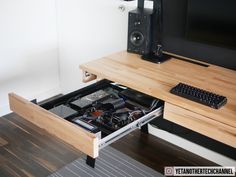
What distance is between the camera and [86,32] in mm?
2518

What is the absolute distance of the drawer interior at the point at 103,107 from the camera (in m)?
1.53

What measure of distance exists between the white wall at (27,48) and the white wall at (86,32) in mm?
94

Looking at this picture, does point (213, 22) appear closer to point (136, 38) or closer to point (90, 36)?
point (136, 38)

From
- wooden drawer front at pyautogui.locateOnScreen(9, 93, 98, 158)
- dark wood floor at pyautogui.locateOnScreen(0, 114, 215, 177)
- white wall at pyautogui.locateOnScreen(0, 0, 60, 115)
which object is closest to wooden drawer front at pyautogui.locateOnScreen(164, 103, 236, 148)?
wooden drawer front at pyautogui.locateOnScreen(9, 93, 98, 158)

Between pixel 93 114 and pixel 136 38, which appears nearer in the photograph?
pixel 93 114

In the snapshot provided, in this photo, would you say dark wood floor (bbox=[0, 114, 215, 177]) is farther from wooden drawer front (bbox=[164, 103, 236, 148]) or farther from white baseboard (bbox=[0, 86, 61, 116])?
wooden drawer front (bbox=[164, 103, 236, 148])

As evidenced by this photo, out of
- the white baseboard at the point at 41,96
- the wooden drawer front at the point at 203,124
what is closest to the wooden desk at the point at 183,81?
the wooden drawer front at the point at 203,124

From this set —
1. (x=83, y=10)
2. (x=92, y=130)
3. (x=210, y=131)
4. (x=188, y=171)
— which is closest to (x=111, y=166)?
(x=188, y=171)

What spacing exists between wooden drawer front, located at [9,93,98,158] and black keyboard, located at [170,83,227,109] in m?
0.48

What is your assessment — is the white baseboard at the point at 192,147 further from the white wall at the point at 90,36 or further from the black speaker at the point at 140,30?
the black speaker at the point at 140,30

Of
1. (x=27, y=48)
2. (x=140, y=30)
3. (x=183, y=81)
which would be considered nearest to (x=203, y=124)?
(x=183, y=81)

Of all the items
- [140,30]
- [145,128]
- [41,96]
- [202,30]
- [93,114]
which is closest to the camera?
[93,114]

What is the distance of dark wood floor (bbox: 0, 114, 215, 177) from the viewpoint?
80.3 inches

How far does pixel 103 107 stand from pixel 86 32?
3.30ft
